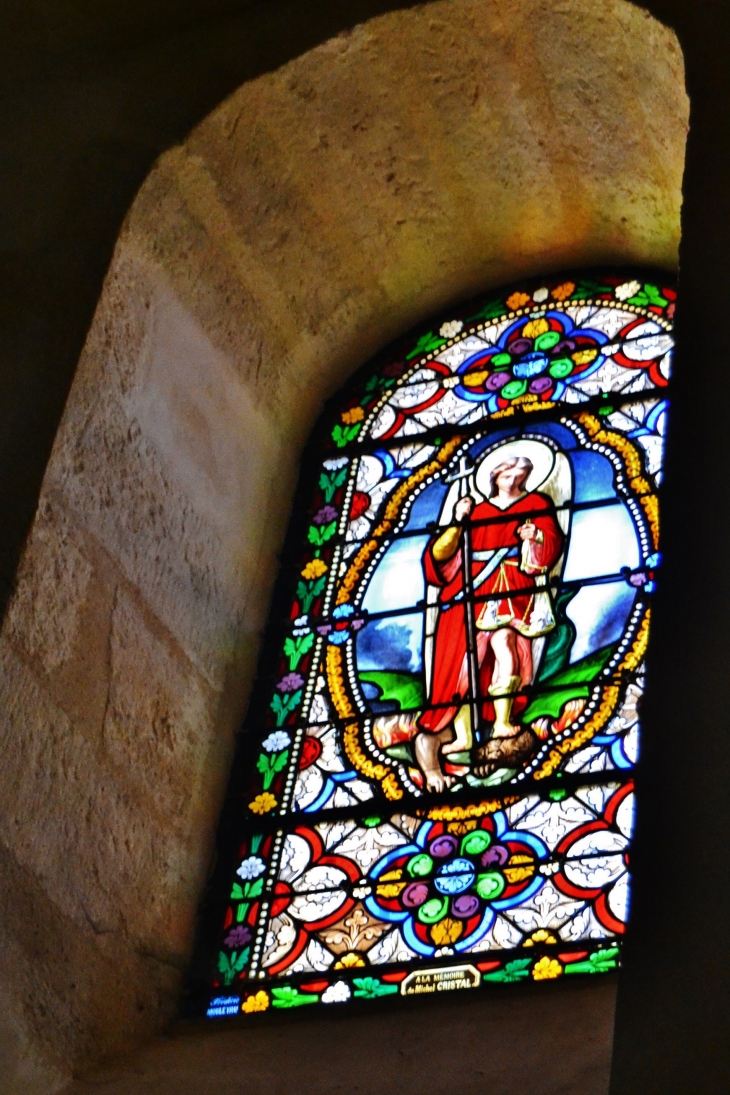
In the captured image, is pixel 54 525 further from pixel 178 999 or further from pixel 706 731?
pixel 706 731

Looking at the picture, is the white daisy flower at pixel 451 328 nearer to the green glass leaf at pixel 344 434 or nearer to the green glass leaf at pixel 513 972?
the green glass leaf at pixel 344 434

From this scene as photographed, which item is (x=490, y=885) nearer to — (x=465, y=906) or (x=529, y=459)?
(x=465, y=906)

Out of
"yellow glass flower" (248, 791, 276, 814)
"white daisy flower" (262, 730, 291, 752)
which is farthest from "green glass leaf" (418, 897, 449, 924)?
"white daisy flower" (262, 730, 291, 752)

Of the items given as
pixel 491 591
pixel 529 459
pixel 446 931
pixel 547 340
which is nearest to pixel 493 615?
pixel 491 591

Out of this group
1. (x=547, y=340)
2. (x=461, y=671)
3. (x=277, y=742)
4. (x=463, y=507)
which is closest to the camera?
(x=461, y=671)

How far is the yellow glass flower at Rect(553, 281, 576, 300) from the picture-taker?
5.24m

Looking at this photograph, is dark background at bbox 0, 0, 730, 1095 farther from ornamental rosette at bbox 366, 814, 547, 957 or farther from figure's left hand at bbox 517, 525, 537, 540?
figure's left hand at bbox 517, 525, 537, 540

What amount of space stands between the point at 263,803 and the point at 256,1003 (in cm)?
57

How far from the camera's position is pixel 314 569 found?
4906 mm

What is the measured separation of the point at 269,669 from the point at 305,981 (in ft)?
3.23

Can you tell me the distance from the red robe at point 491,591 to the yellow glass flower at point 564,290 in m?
0.76

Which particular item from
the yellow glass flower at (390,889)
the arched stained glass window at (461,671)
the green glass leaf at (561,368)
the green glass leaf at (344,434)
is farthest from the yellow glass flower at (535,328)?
the yellow glass flower at (390,889)

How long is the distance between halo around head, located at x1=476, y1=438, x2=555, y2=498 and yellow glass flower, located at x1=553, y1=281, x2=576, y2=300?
0.55m

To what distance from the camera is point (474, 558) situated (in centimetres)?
465
